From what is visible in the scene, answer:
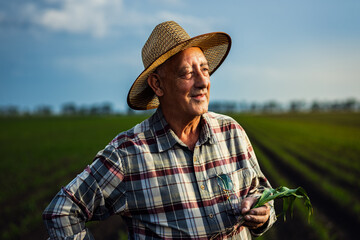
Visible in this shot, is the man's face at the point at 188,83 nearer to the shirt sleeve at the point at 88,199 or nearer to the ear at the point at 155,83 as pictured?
the ear at the point at 155,83

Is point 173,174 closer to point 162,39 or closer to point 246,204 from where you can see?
point 246,204

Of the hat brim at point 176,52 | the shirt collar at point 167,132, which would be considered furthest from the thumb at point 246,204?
the hat brim at point 176,52

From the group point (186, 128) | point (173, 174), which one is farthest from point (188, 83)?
point (173, 174)

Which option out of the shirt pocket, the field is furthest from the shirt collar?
the field

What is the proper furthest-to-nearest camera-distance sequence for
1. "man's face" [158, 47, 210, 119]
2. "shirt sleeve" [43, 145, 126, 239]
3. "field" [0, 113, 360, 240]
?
"field" [0, 113, 360, 240]
"man's face" [158, 47, 210, 119]
"shirt sleeve" [43, 145, 126, 239]

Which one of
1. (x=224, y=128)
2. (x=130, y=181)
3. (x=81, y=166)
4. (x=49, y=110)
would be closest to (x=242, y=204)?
(x=224, y=128)

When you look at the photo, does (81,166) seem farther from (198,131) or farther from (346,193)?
(198,131)

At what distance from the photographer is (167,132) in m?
1.96

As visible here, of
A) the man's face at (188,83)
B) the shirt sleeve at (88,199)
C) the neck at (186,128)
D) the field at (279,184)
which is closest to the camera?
the shirt sleeve at (88,199)

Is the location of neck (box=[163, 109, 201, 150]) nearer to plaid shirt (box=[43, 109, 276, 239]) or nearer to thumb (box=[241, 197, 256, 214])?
plaid shirt (box=[43, 109, 276, 239])

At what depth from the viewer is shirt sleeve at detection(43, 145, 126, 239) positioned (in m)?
1.72

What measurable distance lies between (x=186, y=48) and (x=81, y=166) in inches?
485

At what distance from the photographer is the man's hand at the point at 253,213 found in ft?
5.99

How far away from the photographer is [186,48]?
199 centimetres
